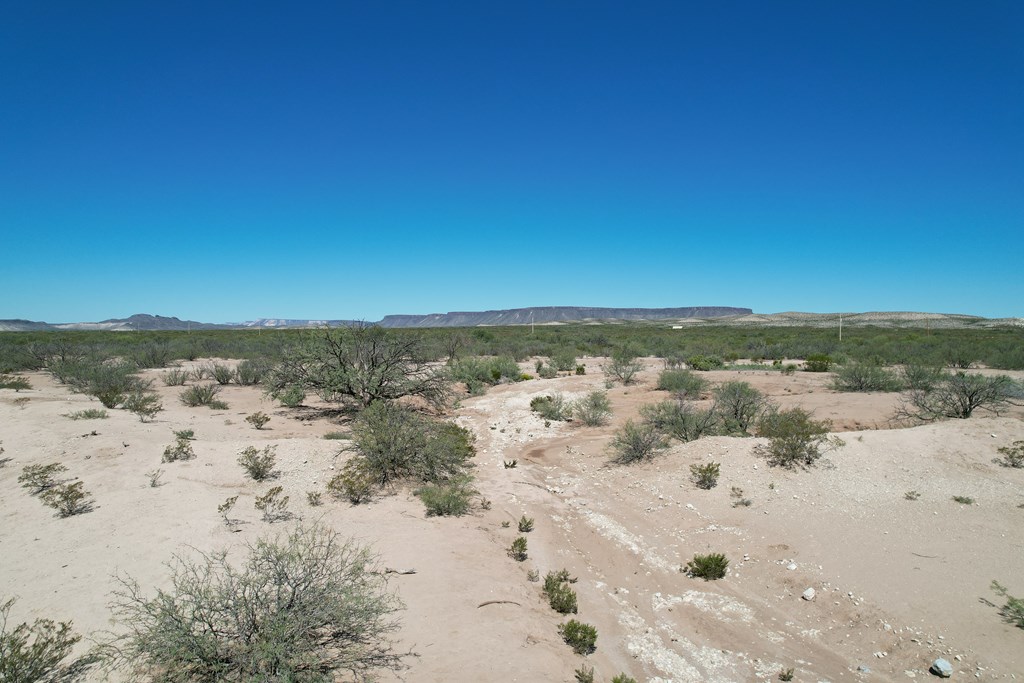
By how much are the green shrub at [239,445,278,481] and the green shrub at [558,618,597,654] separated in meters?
5.50

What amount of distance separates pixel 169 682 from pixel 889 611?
6526mm

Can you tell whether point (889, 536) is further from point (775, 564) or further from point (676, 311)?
point (676, 311)

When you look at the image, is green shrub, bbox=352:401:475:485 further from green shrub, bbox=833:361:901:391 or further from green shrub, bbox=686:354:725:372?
green shrub, bbox=686:354:725:372

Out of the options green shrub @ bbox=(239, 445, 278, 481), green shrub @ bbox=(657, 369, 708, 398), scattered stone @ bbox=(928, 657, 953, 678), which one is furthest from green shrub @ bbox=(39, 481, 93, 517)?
green shrub @ bbox=(657, 369, 708, 398)

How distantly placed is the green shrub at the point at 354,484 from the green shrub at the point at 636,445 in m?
4.76

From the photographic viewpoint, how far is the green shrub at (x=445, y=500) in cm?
722

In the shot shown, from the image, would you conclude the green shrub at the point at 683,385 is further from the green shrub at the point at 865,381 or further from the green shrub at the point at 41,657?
the green shrub at the point at 41,657

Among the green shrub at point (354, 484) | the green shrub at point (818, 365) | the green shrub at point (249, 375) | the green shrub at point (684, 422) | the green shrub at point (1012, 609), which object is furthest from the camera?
the green shrub at point (818, 365)

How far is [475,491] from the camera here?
802cm

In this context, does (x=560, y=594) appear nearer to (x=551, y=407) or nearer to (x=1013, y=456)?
(x=1013, y=456)

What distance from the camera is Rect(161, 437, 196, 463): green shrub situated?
8219 mm

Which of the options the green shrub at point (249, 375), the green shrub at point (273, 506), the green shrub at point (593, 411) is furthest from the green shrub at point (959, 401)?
the green shrub at point (249, 375)

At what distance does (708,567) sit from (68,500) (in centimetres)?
785

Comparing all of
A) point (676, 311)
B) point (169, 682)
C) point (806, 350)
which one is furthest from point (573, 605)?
point (676, 311)
